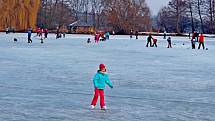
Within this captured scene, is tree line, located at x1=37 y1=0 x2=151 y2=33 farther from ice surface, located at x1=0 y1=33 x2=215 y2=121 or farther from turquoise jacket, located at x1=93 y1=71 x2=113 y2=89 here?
turquoise jacket, located at x1=93 y1=71 x2=113 y2=89

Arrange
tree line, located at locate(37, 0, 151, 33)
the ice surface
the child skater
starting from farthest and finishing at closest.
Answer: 1. tree line, located at locate(37, 0, 151, 33)
2. the child skater
3. the ice surface

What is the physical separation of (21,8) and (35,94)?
5280cm

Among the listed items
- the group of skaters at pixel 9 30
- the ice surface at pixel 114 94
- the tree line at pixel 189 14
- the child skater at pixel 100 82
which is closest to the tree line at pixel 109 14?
the tree line at pixel 189 14

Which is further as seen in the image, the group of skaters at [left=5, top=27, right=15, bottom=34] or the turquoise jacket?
the group of skaters at [left=5, top=27, right=15, bottom=34]

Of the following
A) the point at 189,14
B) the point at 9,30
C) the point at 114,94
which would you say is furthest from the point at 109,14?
the point at 114,94

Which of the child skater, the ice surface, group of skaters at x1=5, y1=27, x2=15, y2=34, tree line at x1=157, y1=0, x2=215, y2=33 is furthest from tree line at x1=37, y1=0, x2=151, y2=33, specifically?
the child skater

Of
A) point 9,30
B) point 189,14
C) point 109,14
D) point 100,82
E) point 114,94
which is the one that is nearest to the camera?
point 100,82

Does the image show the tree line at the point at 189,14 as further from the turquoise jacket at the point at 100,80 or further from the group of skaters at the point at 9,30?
the turquoise jacket at the point at 100,80

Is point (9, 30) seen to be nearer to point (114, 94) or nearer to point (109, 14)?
point (109, 14)

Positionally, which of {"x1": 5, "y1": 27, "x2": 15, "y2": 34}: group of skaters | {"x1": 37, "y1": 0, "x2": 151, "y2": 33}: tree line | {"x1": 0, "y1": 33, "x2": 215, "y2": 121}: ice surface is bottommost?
{"x1": 0, "y1": 33, "x2": 215, "y2": 121}: ice surface

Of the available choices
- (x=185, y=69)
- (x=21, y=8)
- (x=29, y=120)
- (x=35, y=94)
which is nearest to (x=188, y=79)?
(x=185, y=69)

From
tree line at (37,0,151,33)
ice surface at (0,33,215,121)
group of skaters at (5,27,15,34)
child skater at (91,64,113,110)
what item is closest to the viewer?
ice surface at (0,33,215,121)

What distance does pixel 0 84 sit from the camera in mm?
11539

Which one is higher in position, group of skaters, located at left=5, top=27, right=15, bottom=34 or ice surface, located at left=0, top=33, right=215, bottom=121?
group of skaters, located at left=5, top=27, right=15, bottom=34
